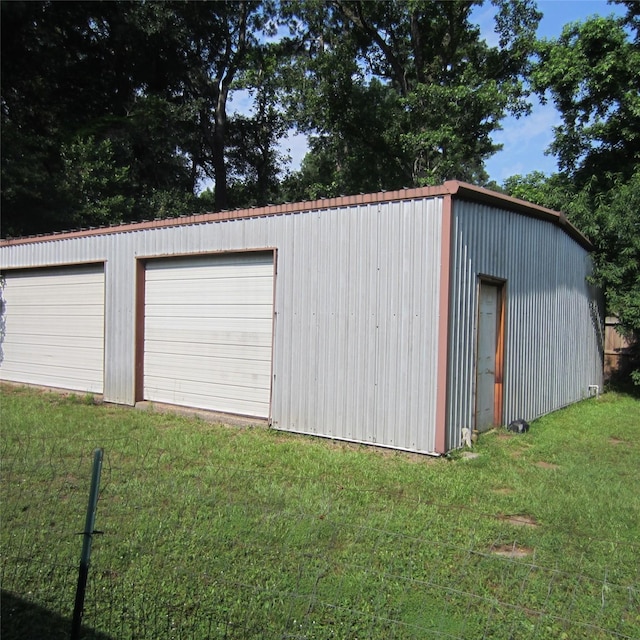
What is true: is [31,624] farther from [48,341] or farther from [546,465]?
[48,341]

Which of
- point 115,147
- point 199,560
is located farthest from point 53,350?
point 115,147

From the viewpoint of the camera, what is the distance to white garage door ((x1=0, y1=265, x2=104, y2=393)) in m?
10.8

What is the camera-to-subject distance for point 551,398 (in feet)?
33.4

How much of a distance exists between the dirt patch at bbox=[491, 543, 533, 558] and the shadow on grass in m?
2.66

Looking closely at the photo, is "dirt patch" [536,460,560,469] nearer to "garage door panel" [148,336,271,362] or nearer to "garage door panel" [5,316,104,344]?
"garage door panel" [148,336,271,362]

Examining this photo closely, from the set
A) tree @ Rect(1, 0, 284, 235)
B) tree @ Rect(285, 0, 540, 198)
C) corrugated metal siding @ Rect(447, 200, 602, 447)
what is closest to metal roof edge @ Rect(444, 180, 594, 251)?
corrugated metal siding @ Rect(447, 200, 602, 447)

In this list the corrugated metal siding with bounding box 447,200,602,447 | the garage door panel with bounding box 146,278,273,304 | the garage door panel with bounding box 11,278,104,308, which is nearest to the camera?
the corrugated metal siding with bounding box 447,200,602,447

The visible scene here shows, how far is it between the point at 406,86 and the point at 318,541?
2311 centimetres

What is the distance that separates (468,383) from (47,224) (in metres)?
17.0

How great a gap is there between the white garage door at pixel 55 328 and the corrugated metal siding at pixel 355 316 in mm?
3479

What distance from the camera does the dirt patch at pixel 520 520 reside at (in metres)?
4.59

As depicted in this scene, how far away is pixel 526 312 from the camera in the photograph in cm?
900

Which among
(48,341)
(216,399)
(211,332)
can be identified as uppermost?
(211,332)

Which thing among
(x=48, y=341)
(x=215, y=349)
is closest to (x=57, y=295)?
(x=48, y=341)
